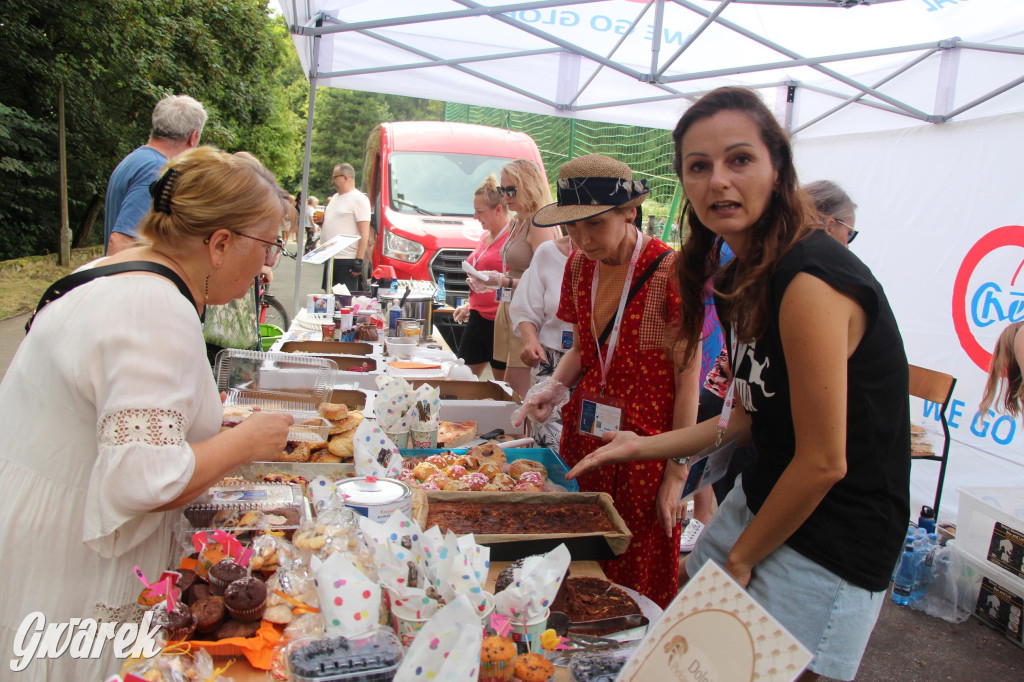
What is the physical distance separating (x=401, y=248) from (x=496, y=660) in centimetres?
751

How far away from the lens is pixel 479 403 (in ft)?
11.0

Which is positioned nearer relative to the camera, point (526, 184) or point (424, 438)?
point (424, 438)

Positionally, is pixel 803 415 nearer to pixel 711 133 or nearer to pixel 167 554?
pixel 711 133

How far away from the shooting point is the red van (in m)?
8.35

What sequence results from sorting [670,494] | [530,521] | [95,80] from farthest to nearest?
[95,80] → [670,494] → [530,521]

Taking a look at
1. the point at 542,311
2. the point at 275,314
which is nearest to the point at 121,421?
the point at 542,311

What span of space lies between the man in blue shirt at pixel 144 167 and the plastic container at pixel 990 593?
4774mm

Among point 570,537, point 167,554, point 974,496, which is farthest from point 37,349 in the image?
point 974,496

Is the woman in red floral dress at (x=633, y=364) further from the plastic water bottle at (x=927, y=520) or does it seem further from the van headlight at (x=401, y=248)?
the van headlight at (x=401, y=248)

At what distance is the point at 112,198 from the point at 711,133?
3.62 m

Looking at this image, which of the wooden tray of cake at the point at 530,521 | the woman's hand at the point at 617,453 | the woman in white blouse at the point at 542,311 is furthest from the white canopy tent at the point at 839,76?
the wooden tray of cake at the point at 530,521

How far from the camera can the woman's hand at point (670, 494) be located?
2.39m

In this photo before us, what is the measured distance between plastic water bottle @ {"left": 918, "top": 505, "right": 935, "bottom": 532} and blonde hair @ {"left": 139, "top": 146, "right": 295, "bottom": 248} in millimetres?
4200

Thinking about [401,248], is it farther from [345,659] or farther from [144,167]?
[345,659]
